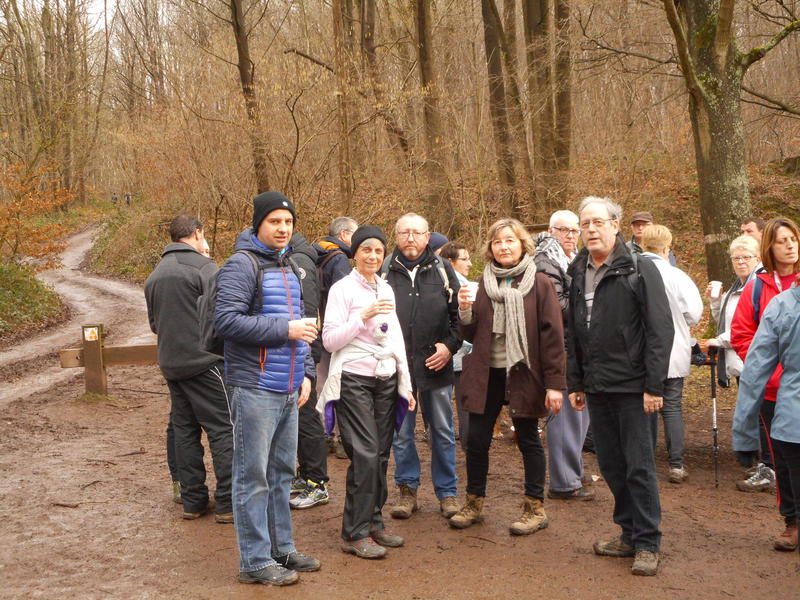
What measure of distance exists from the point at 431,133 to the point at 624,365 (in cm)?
1361

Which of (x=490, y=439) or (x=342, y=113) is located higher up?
(x=342, y=113)

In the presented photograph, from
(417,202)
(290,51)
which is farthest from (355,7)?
(417,202)

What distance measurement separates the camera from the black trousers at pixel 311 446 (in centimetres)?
587

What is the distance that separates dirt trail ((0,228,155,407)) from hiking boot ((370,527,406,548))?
7171mm

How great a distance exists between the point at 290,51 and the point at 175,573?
15357 mm

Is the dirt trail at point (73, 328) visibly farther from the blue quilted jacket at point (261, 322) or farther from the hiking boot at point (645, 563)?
the hiking boot at point (645, 563)

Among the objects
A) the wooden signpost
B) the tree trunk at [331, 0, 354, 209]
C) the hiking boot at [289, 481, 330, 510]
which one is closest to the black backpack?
the hiking boot at [289, 481, 330, 510]

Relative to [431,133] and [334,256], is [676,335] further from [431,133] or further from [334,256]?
[431,133]

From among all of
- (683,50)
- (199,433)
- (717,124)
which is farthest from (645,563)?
(717,124)

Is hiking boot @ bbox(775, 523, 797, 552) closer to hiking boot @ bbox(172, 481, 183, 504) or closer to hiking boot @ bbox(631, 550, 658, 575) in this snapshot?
hiking boot @ bbox(631, 550, 658, 575)

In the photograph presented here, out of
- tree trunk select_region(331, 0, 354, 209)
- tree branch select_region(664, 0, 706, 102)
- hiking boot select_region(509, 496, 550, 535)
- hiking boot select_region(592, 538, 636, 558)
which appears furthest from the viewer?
tree trunk select_region(331, 0, 354, 209)

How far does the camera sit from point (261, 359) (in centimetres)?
418

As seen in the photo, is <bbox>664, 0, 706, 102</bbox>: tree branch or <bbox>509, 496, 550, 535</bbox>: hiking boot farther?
<bbox>664, 0, 706, 102</bbox>: tree branch

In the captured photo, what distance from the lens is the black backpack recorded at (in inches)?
166
